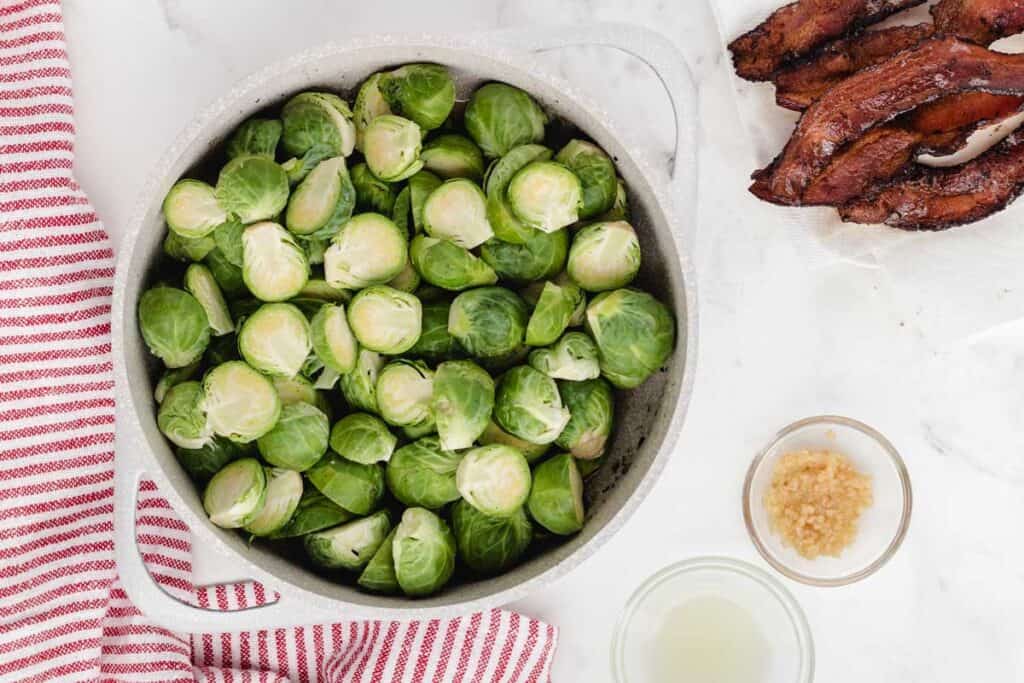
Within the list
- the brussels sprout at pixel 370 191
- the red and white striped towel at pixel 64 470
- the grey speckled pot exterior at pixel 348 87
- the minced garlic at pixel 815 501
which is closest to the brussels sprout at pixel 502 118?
the grey speckled pot exterior at pixel 348 87

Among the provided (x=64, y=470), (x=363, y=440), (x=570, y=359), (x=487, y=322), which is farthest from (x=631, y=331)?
(x=64, y=470)

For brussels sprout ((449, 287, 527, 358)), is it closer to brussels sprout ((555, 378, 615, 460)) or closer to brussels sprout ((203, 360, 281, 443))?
brussels sprout ((555, 378, 615, 460))

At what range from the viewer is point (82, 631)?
2.04 m

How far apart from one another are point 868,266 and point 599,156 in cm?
65

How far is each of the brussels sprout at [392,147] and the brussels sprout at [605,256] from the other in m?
0.28

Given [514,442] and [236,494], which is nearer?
[236,494]

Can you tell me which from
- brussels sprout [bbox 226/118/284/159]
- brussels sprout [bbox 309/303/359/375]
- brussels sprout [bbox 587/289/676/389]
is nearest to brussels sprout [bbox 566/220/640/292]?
brussels sprout [bbox 587/289/676/389]

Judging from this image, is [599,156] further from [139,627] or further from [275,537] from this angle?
[139,627]

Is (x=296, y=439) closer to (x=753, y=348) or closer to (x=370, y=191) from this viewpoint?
(x=370, y=191)

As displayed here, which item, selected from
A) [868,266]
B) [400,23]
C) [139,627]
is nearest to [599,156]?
[400,23]

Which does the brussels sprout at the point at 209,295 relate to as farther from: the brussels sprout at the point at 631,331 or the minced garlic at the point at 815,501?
the minced garlic at the point at 815,501

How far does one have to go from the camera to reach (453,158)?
1866 mm

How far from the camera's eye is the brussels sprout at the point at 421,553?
178cm

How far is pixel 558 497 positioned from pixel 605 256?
38 cm
